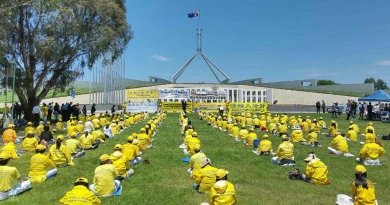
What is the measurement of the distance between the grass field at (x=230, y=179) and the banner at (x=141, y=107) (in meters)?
35.5

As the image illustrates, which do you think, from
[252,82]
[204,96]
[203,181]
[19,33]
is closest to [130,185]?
[203,181]

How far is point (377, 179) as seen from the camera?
52.9 feet

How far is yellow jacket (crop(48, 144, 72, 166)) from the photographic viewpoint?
58.5 ft

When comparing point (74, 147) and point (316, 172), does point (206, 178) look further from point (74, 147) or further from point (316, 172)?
point (74, 147)

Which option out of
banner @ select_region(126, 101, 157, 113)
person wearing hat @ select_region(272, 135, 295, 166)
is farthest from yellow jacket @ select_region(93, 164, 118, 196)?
banner @ select_region(126, 101, 157, 113)

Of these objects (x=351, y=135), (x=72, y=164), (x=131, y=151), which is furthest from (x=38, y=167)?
(x=351, y=135)

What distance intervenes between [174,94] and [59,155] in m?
47.9

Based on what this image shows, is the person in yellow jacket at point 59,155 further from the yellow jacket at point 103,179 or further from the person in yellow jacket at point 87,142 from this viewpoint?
the yellow jacket at point 103,179

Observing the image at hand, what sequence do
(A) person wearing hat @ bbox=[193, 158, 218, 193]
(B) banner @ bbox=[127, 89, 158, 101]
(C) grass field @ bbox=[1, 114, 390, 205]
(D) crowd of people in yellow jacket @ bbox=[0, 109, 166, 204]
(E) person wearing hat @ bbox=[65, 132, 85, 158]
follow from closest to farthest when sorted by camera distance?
(D) crowd of people in yellow jacket @ bbox=[0, 109, 166, 204]
(C) grass field @ bbox=[1, 114, 390, 205]
(A) person wearing hat @ bbox=[193, 158, 218, 193]
(E) person wearing hat @ bbox=[65, 132, 85, 158]
(B) banner @ bbox=[127, 89, 158, 101]

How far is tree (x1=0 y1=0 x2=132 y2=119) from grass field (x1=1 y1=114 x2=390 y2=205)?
17016 mm

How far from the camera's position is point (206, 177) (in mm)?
13125

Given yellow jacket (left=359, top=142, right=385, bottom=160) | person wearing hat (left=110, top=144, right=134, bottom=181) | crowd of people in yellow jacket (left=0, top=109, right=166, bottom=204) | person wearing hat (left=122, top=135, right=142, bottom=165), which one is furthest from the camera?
yellow jacket (left=359, top=142, right=385, bottom=160)

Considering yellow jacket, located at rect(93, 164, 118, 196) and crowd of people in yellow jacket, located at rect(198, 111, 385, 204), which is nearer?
crowd of people in yellow jacket, located at rect(198, 111, 385, 204)

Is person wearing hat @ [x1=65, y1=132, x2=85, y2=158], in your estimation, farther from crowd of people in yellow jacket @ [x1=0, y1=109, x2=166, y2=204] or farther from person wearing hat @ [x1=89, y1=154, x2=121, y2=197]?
person wearing hat @ [x1=89, y1=154, x2=121, y2=197]
